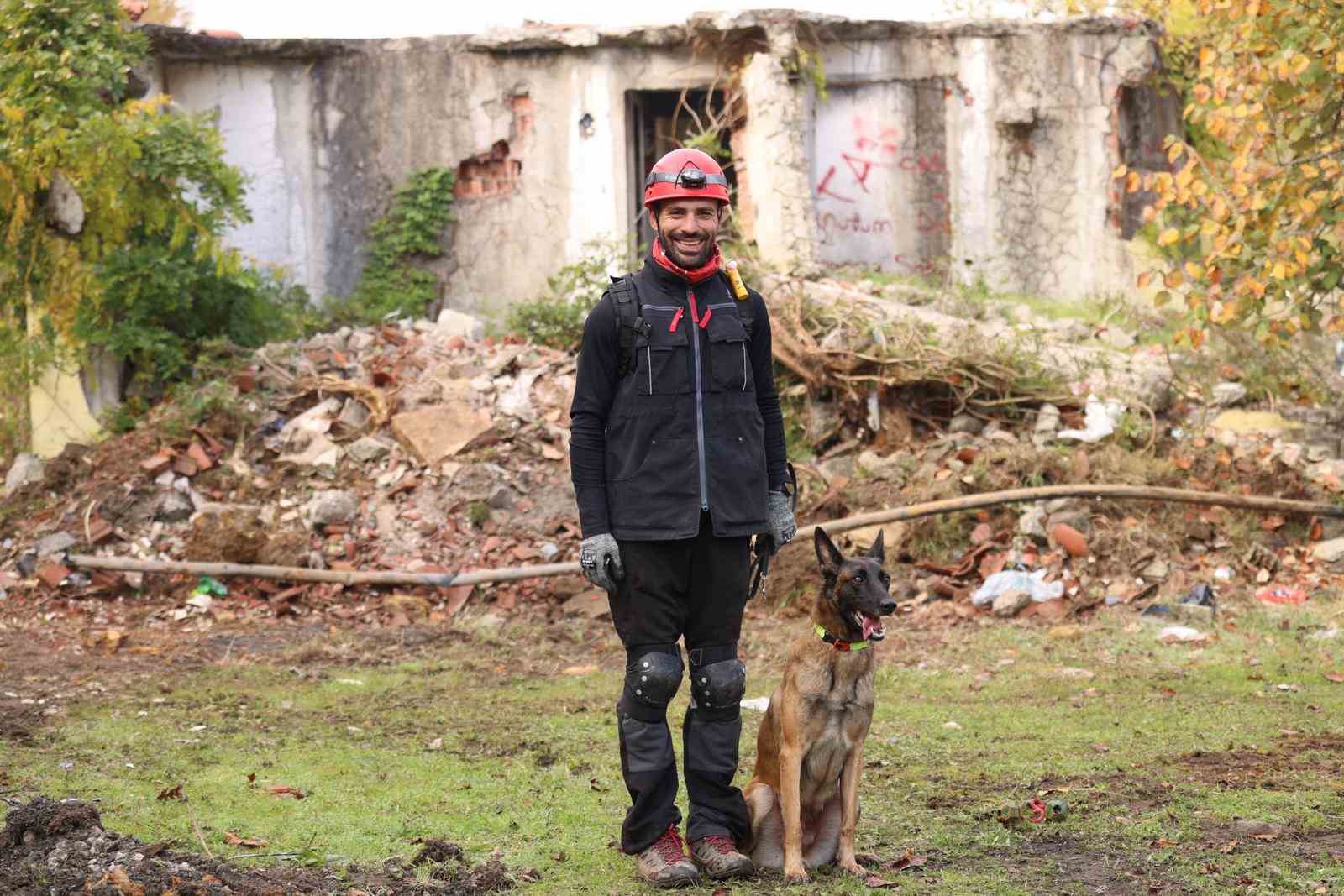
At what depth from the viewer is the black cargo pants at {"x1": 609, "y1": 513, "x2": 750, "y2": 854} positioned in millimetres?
4395

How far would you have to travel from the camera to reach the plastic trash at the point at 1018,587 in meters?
9.55

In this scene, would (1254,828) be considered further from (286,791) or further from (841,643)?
(286,791)

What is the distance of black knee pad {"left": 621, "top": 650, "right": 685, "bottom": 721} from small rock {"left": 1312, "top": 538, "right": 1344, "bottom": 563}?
700cm

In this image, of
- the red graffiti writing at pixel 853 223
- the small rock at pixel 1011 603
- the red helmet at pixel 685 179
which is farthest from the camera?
the red graffiti writing at pixel 853 223

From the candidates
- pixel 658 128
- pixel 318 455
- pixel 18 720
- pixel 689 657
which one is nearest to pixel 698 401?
pixel 689 657

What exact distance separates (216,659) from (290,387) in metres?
4.08

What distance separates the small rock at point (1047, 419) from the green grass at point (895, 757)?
7.42ft

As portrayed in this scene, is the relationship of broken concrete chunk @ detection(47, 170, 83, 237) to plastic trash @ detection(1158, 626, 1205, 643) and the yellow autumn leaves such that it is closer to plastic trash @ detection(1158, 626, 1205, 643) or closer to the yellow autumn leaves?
the yellow autumn leaves

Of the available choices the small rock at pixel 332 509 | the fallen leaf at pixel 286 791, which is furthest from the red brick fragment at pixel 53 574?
the fallen leaf at pixel 286 791

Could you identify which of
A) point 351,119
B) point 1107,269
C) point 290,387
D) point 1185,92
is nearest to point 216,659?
point 290,387

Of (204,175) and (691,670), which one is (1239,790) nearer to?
(691,670)

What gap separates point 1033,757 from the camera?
614 centimetres

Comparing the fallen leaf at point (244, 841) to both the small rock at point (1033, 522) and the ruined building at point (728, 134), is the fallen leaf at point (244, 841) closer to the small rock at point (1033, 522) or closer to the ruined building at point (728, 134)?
the small rock at point (1033, 522)

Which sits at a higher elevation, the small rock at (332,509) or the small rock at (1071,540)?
the small rock at (332,509)
